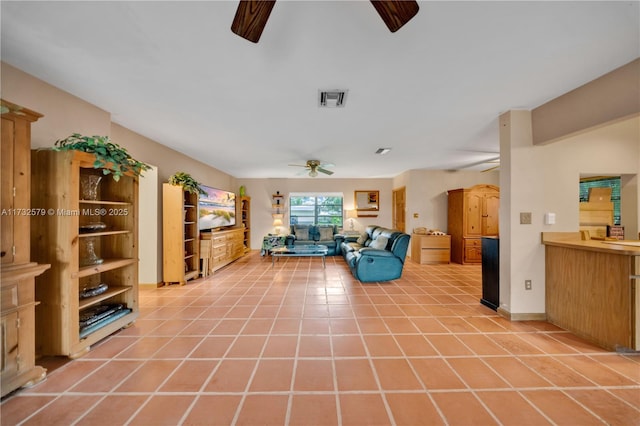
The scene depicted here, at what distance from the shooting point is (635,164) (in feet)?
8.84

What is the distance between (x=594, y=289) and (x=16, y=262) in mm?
4723

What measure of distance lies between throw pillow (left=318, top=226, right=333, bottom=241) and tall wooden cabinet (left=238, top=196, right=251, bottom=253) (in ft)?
7.47

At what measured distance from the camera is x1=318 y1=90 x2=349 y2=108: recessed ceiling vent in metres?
2.21

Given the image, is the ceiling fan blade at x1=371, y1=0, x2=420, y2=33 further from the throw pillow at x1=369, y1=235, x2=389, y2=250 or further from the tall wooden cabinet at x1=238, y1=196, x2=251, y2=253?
the tall wooden cabinet at x1=238, y1=196, x2=251, y2=253

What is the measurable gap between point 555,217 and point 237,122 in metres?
3.84

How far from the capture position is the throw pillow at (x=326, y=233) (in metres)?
7.11

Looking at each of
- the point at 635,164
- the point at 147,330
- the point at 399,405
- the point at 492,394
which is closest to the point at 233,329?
the point at 147,330

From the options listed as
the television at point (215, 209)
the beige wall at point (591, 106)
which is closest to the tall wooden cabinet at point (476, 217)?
the beige wall at point (591, 106)

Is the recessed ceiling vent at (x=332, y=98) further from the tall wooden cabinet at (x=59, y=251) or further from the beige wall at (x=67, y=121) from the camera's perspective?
the beige wall at (x=67, y=121)

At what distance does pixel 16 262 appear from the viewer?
1638 mm

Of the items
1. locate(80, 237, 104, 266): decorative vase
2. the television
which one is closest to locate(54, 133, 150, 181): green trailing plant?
locate(80, 237, 104, 266): decorative vase

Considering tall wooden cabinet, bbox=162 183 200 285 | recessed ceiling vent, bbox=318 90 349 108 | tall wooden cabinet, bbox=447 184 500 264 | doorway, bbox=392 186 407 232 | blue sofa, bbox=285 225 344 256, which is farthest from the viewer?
blue sofa, bbox=285 225 344 256

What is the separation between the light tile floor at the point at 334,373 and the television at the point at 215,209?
2.09 metres

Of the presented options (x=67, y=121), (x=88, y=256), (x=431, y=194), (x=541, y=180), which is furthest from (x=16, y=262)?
(x=431, y=194)
